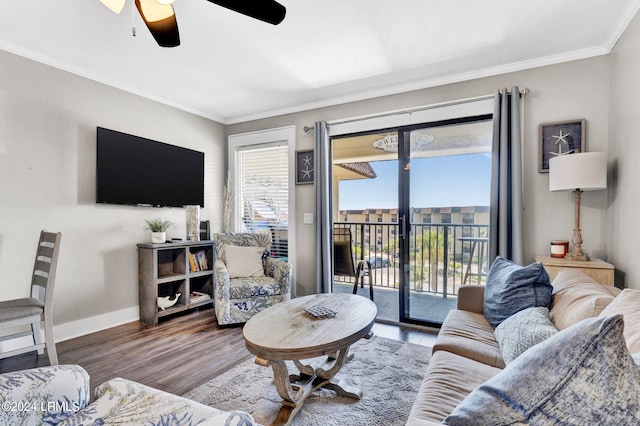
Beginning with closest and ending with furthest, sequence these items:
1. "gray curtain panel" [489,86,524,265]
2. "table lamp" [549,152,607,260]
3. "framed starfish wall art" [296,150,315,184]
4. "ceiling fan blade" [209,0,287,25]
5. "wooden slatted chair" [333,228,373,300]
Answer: "ceiling fan blade" [209,0,287,25] < "table lamp" [549,152,607,260] < "gray curtain panel" [489,86,524,265] < "framed starfish wall art" [296,150,315,184] < "wooden slatted chair" [333,228,373,300]

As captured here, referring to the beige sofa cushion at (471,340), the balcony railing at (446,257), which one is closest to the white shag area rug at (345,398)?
the beige sofa cushion at (471,340)

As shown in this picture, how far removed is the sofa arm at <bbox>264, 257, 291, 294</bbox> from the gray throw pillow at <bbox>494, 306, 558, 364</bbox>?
220 cm

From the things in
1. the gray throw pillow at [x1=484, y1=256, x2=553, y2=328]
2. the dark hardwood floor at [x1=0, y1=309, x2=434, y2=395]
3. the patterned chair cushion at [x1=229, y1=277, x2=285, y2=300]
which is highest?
the gray throw pillow at [x1=484, y1=256, x2=553, y2=328]

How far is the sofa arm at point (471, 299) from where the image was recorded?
2338 millimetres

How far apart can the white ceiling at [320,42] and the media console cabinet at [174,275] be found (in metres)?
1.82

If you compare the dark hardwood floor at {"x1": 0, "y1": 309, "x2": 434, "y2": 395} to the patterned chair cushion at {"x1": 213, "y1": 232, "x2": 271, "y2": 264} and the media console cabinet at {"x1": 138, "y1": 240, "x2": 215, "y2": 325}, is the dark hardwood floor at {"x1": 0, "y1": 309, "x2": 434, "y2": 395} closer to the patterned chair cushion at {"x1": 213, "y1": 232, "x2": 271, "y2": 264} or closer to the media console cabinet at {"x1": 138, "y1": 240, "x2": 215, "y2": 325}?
the media console cabinet at {"x1": 138, "y1": 240, "x2": 215, "y2": 325}

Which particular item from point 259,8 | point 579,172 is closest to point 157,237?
point 259,8

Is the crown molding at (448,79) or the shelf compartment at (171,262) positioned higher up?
the crown molding at (448,79)

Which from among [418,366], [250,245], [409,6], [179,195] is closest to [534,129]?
[409,6]

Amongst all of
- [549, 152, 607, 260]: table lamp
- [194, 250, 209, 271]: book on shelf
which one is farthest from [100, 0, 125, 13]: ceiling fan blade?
[549, 152, 607, 260]: table lamp

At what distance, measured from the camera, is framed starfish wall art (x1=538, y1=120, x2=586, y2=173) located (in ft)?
8.99

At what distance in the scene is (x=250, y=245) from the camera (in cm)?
395

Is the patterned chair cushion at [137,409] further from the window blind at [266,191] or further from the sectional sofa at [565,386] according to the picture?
the window blind at [266,191]

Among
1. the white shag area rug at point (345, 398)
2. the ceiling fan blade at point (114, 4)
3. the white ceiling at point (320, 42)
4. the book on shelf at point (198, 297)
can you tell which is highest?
the white ceiling at point (320, 42)
